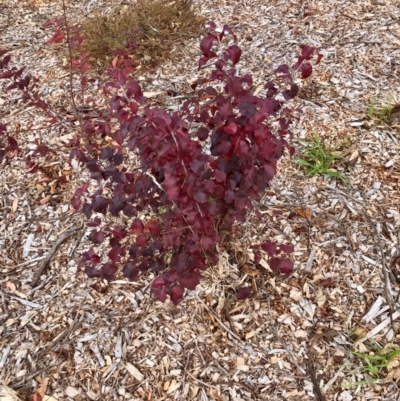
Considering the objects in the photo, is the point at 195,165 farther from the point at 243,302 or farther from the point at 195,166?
the point at 243,302

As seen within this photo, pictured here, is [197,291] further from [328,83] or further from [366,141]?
[328,83]

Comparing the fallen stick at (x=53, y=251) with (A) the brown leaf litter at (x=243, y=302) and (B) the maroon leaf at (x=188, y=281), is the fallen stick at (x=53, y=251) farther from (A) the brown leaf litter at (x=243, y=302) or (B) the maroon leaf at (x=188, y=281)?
(B) the maroon leaf at (x=188, y=281)

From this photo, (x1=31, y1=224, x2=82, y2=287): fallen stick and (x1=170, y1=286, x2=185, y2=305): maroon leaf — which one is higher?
(x1=170, y1=286, x2=185, y2=305): maroon leaf

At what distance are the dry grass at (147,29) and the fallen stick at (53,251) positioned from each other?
64.3 inches

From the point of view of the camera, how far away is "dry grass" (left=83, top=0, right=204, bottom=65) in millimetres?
3869

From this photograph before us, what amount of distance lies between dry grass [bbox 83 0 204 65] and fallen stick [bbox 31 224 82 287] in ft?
5.36

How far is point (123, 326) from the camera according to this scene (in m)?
2.49

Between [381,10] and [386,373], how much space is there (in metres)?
3.13

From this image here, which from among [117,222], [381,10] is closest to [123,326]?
[117,222]

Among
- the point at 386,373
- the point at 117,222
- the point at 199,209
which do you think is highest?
the point at 199,209

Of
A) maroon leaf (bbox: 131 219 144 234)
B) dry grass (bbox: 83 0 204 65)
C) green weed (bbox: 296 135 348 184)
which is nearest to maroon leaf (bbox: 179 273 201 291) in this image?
maroon leaf (bbox: 131 219 144 234)

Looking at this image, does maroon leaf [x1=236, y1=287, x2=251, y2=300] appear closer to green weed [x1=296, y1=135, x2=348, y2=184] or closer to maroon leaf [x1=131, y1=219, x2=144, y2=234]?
maroon leaf [x1=131, y1=219, x2=144, y2=234]

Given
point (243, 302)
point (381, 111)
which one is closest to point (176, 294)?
point (243, 302)

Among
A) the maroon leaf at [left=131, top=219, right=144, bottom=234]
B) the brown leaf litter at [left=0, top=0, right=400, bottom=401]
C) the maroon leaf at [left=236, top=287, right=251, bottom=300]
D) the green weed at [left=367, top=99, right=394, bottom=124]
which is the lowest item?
the brown leaf litter at [left=0, top=0, right=400, bottom=401]
